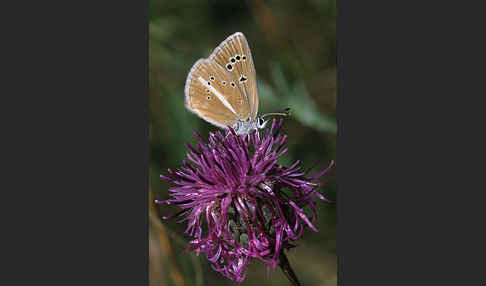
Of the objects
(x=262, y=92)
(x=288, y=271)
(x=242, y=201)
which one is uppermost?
(x=262, y=92)

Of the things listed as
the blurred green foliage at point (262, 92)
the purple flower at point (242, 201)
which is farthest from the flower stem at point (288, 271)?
the blurred green foliage at point (262, 92)

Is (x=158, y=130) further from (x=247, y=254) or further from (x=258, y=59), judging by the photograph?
(x=247, y=254)

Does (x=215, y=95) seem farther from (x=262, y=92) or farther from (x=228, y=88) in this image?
(x=262, y=92)

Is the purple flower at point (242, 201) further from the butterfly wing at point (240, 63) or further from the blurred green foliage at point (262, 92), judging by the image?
the blurred green foliage at point (262, 92)

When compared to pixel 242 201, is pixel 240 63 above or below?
above

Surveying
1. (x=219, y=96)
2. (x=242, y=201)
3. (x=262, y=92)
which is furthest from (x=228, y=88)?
(x=262, y=92)

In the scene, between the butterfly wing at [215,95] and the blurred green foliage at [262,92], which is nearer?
the butterfly wing at [215,95]

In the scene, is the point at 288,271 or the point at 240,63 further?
the point at 240,63

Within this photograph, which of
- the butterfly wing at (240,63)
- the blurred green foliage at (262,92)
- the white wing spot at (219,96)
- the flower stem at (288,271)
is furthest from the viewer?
the blurred green foliage at (262,92)

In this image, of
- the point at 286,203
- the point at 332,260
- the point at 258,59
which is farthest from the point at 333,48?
the point at 286,203
